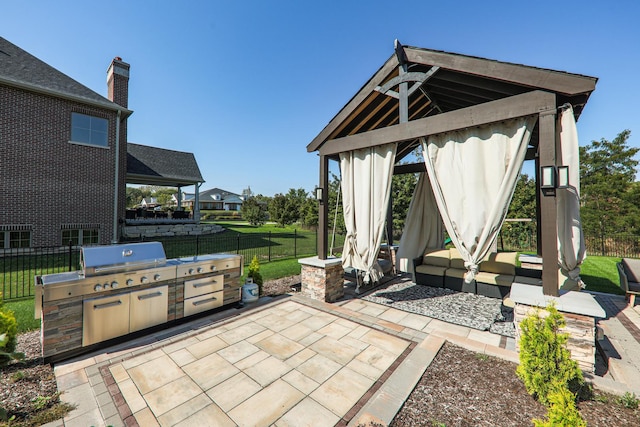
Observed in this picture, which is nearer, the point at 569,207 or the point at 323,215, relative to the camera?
the point at 569,207

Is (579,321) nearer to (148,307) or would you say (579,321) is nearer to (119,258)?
(148,307)

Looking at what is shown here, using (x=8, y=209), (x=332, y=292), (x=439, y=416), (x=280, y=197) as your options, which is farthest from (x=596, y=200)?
(x=8, y=209)

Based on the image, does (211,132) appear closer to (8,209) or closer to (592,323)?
(8,209)

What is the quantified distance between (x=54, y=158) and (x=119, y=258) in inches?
413

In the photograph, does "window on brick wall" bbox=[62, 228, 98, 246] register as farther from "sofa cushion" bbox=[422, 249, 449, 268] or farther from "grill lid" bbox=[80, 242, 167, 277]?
"sofa cushion" bbox=[422, 249, 449, 268]

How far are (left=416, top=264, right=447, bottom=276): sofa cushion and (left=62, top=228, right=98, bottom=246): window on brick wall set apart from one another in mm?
13576

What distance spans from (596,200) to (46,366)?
84.3 feet

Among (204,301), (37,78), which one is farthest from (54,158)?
(204,301)

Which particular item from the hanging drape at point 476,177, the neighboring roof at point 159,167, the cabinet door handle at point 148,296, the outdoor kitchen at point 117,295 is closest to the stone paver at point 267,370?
the outdoor kitchen at point 117,295

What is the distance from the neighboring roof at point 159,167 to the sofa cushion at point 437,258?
16171mm

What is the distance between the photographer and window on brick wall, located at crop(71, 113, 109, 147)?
1070cm

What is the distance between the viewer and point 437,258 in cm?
686

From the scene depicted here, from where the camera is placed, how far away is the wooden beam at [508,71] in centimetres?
325

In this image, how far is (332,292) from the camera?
561cm
